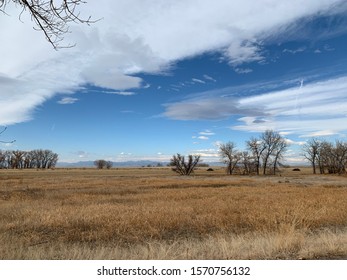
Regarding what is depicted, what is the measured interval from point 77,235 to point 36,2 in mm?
9341

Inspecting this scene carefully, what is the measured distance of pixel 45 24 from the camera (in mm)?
4617

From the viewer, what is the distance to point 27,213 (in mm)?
17141

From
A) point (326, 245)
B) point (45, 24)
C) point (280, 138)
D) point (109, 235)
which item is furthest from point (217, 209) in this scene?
point (280, 138)

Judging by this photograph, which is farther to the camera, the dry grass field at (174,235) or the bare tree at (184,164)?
the bare tree at (184,164)

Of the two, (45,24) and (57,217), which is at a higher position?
(45,24)

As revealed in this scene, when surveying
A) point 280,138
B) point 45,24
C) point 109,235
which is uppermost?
point 280,138

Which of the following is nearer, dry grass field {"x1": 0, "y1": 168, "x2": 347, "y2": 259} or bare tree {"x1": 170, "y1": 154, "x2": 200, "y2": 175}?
dry grass field {"x1": 0, "y1": 168, "x2": 347, "y2": 259}

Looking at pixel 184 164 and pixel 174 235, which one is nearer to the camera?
pixel 174 235

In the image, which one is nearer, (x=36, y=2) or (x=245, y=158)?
(x=36, y=2)
